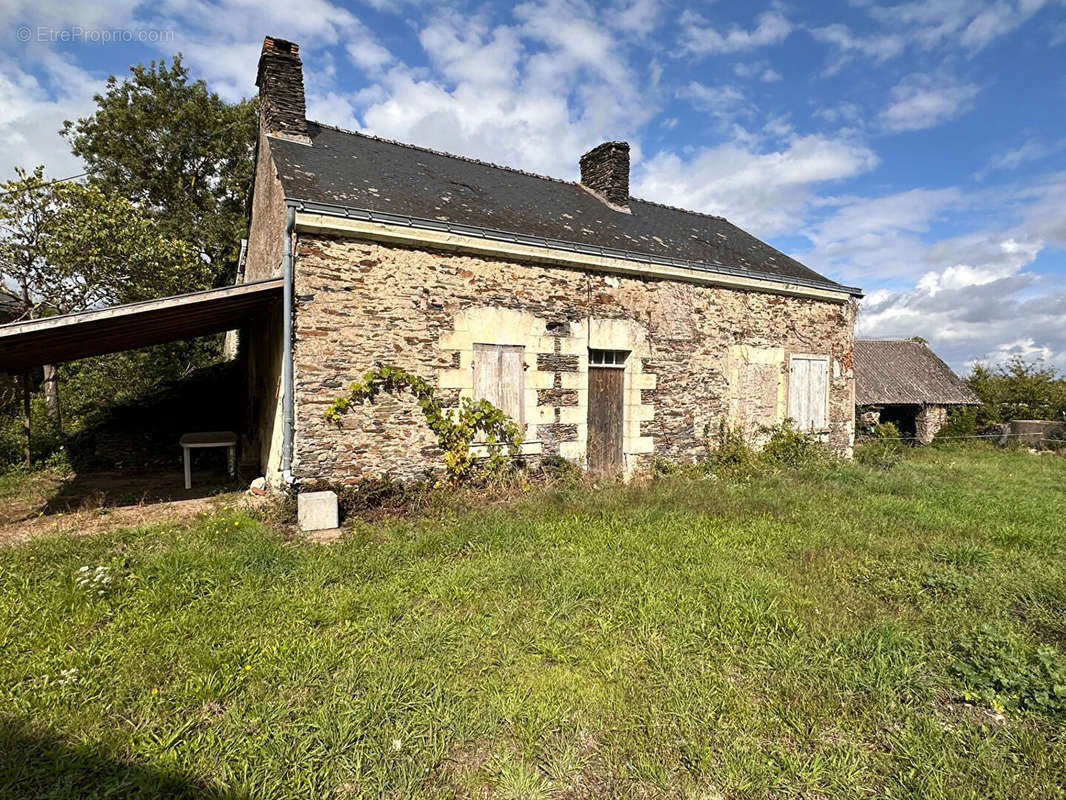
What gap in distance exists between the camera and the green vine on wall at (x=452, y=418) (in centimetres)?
638

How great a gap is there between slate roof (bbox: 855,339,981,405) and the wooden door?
1161 cm

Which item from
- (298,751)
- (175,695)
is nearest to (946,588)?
(298,751)

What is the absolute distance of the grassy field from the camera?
2.31 meters

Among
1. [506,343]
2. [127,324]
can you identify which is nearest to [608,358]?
[506,343]

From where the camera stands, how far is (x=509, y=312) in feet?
24.0

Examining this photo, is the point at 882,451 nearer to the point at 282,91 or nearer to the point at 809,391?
the point at 809,391

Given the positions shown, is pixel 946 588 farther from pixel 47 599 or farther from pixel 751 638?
pixel 47 599

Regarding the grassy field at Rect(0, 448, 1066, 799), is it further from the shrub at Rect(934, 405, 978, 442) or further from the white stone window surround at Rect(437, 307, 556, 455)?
the shrub at Rect(934, 405, 978, 442)

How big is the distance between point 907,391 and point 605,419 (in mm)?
13743

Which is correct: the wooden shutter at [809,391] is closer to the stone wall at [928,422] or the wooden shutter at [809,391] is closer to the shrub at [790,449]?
the shrub at [790,449]

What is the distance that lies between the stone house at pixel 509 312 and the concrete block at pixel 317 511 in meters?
0.53

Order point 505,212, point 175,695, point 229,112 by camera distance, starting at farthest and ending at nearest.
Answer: point 229,112 → point 505,212 → point 175,695

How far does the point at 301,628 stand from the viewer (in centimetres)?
342

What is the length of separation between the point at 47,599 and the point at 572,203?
9.32 m
